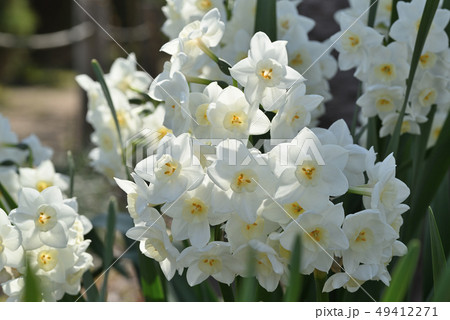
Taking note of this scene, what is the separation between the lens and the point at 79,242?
3.09ft

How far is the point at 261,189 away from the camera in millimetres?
734

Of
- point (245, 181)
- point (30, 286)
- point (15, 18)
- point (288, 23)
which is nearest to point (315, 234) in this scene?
point (245, 181)

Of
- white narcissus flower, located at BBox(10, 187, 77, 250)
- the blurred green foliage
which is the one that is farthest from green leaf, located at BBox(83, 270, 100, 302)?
the blurred green foliage

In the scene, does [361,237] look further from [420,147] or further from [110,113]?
[110,113]

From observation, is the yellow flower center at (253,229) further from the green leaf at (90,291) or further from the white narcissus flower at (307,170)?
the green leaf at (90,291)

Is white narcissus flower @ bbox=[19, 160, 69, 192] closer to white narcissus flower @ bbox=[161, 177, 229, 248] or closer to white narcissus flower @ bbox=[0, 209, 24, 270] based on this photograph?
white narcissus flower @ bbox=[0, 209, 24, 270]

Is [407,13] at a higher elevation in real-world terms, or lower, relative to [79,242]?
higher

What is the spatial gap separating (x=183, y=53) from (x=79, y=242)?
346 millimetres

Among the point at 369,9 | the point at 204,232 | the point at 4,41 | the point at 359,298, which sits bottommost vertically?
the point at 4,41

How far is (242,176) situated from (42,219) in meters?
0.33

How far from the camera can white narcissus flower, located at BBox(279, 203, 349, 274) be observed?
72 centimetres

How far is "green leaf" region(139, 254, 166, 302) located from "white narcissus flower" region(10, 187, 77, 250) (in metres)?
0.20

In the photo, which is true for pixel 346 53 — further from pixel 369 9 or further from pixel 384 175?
pixel 384 175

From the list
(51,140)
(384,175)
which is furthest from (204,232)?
(51,140)
